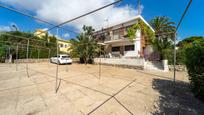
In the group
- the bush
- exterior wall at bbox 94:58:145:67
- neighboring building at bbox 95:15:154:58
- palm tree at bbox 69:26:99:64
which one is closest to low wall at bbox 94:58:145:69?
exterior wall at bbox 94:58:145:67

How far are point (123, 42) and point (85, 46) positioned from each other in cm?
604

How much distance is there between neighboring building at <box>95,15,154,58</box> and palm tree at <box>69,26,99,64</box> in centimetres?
144

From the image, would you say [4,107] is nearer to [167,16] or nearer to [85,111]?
[85,111]

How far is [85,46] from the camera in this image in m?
15.3

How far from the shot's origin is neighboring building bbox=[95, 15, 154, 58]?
14.4m

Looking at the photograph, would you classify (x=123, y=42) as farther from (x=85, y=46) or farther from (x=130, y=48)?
(x=85, y=46)

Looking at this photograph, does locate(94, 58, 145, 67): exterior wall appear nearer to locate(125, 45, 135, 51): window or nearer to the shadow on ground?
locate(125, 45, 135, 51): window

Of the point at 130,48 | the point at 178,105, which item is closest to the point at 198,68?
the point at 178,105

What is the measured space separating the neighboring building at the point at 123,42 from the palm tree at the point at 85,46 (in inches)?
56.7

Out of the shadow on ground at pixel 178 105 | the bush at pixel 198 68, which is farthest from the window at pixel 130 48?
the shadow on ground at pixel 178 105

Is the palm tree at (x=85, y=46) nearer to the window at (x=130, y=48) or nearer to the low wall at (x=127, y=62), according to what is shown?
the low wall at (x=127, y=62)

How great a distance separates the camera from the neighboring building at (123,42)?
14384mm

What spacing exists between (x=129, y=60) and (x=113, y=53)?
563 cm

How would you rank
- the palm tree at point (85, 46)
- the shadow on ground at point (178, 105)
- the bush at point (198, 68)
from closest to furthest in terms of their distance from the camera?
1. the shadow on ground at point (178, 105)
2. the bush at point (198, 68)
3. the palm tree at point (85, 46)
